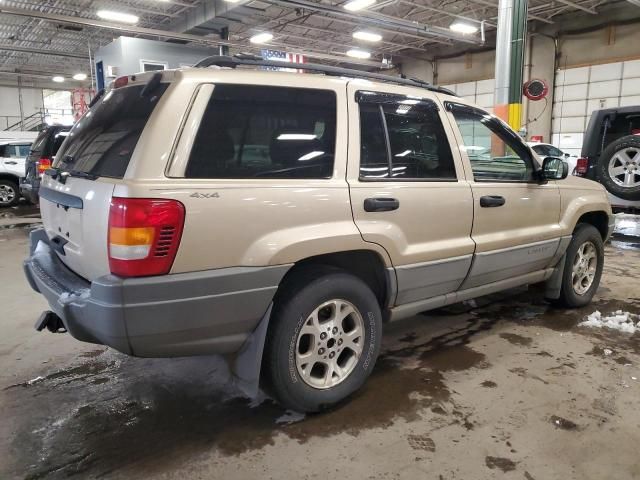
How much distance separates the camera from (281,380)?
7.93 ft

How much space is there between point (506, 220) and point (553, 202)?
66 cm

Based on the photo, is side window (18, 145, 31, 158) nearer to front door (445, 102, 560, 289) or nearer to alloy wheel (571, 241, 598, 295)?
front door (445, 102, 560, 289)

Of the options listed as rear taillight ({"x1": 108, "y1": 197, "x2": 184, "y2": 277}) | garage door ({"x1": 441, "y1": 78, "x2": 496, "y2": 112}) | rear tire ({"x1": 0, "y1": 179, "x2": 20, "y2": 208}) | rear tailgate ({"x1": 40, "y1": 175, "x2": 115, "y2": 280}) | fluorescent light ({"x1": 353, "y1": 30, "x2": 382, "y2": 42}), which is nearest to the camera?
rear taillight ({"x1": 108, "y1": 197, "x2": 184, "y2": 277})

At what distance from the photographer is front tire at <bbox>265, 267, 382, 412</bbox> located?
94.3 inches

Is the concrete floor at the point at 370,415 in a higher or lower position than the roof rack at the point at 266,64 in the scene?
lower

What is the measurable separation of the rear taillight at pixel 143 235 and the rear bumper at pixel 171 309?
0.06 m

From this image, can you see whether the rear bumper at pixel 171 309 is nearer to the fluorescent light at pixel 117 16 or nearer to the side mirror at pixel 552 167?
the side mirror at pixel 552 167

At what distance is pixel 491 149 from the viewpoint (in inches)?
146

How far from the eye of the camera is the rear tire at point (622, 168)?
654cm

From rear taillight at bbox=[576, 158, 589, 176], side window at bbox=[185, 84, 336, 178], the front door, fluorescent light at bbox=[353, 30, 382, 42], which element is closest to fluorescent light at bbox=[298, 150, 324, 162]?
side window at bbox=[185, 84, 336, 178]

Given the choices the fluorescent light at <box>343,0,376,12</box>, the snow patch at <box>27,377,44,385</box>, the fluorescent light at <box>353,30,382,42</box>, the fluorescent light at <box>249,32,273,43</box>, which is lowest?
the snow patch at <box>27,377,44,385</box>

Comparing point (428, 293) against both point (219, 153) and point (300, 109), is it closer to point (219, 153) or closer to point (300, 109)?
point (300, 109)

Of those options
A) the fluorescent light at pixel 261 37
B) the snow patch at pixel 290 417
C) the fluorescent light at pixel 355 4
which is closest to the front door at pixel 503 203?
the snow patch at pixel 290 417

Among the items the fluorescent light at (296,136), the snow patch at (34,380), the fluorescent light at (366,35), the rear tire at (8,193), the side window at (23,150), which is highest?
the fluorescent light at (366,35)
